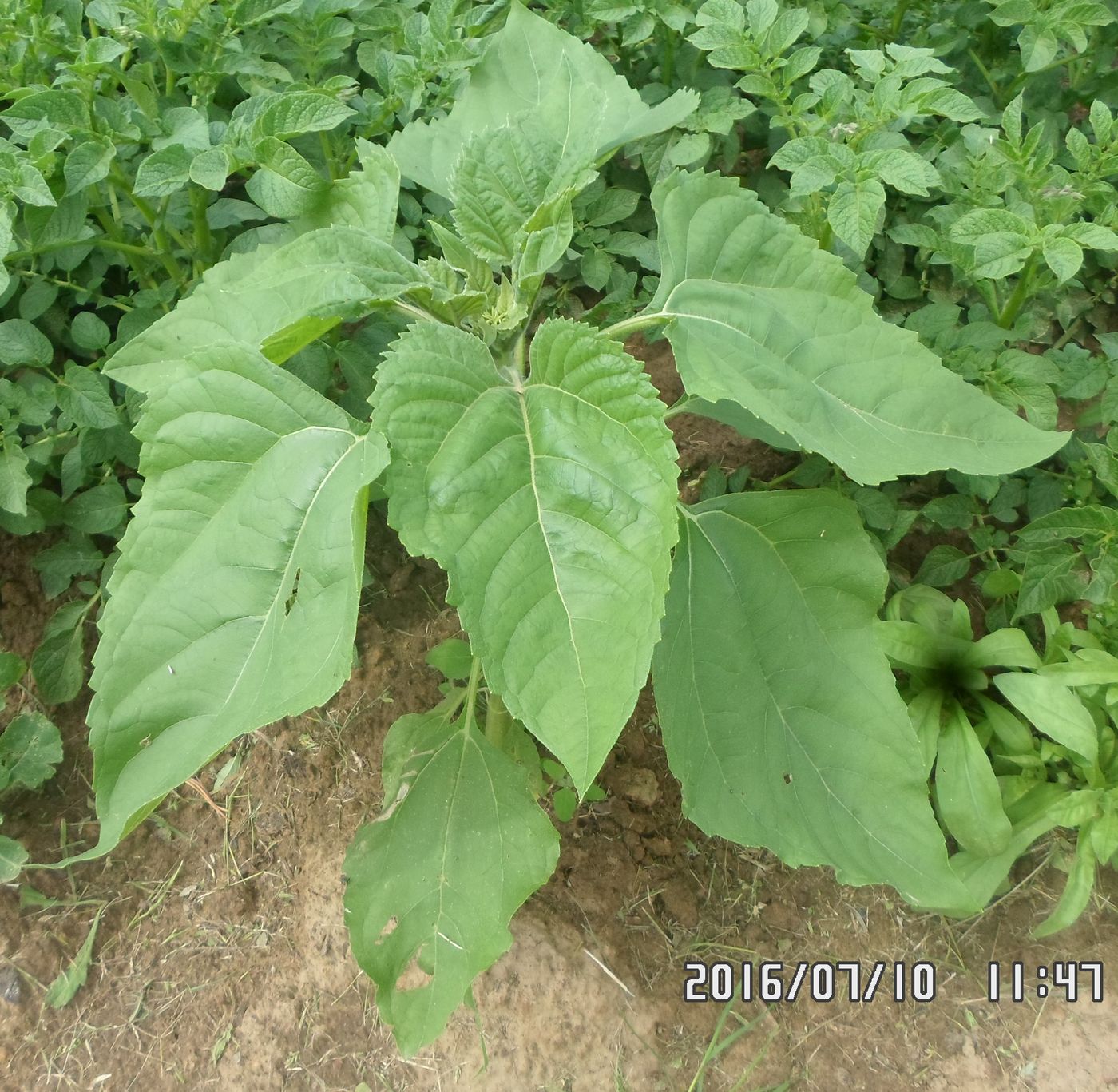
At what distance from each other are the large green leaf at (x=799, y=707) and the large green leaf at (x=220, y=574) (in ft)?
2.05

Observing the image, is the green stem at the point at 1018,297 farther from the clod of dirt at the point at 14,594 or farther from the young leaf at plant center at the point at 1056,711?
the clod of dirt at the point at 14,594

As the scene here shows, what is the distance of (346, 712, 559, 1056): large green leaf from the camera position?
164cm

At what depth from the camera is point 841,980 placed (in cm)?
202

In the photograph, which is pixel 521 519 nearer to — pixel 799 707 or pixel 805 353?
pixel 805 353

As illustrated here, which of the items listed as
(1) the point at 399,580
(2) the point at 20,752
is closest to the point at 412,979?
(1) the point at 399,580

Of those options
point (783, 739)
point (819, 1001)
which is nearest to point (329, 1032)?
point (819, 1001)

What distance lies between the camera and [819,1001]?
2.01m

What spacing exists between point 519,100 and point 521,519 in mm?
908

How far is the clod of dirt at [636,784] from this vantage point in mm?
2098

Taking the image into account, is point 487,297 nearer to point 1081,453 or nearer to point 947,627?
point 947,627

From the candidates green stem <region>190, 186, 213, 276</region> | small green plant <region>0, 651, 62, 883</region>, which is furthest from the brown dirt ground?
green stem <region>190, 186, 213, 276</region>

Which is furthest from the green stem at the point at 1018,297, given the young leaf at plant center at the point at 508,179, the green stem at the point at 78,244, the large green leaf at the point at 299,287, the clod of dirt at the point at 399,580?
the green stem at the point at 78,244

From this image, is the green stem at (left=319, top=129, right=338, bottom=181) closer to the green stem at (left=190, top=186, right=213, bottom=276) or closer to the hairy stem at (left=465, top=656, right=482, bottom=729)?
the green stem at (left=190, top=186, right=213, bottom=276)

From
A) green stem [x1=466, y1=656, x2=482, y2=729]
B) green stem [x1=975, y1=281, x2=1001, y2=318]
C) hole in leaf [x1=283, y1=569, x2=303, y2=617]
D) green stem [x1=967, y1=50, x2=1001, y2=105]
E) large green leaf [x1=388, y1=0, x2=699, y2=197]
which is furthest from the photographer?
green stem [x1=967, y1=50, x2=1001, y2=105]
